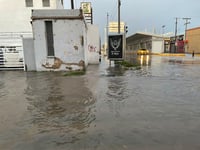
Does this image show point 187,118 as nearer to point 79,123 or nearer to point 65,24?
point 79,123

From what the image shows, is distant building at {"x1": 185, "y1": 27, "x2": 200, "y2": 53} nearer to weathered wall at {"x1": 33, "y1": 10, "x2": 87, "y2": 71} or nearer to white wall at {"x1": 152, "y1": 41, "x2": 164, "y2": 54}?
white wall at {"x1": 152, "y1": 41, "x2": 164, "y2": 54}

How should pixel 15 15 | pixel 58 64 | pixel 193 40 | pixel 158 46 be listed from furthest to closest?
pixel 193 40 < pixel 158 46 < pixel 15 15 < pixel 58 64

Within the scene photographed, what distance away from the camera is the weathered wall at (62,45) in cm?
1390

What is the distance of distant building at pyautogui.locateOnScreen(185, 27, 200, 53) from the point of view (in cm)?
5956

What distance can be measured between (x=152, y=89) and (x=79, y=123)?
449 centimetres

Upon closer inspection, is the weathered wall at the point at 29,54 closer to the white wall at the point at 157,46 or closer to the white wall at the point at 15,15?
the white wall at the point at 15,15

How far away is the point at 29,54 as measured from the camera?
14.8 m

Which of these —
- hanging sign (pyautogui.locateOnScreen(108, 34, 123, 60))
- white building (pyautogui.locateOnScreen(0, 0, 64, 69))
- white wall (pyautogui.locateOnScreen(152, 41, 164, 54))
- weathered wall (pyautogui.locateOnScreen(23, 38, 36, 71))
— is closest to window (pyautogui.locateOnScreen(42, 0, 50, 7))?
white building (pyautogui.locateOnScreen(0, 0, 64, 69))

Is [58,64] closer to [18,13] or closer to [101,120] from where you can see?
[101,120]

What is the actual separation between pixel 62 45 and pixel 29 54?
8.98ft

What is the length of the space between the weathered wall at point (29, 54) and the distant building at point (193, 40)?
55.7 metres

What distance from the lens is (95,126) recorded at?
4.49 meters

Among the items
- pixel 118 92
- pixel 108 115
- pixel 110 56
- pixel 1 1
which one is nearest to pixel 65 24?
pixel 110 56

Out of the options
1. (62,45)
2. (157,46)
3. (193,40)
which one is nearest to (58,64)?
(62,45)
